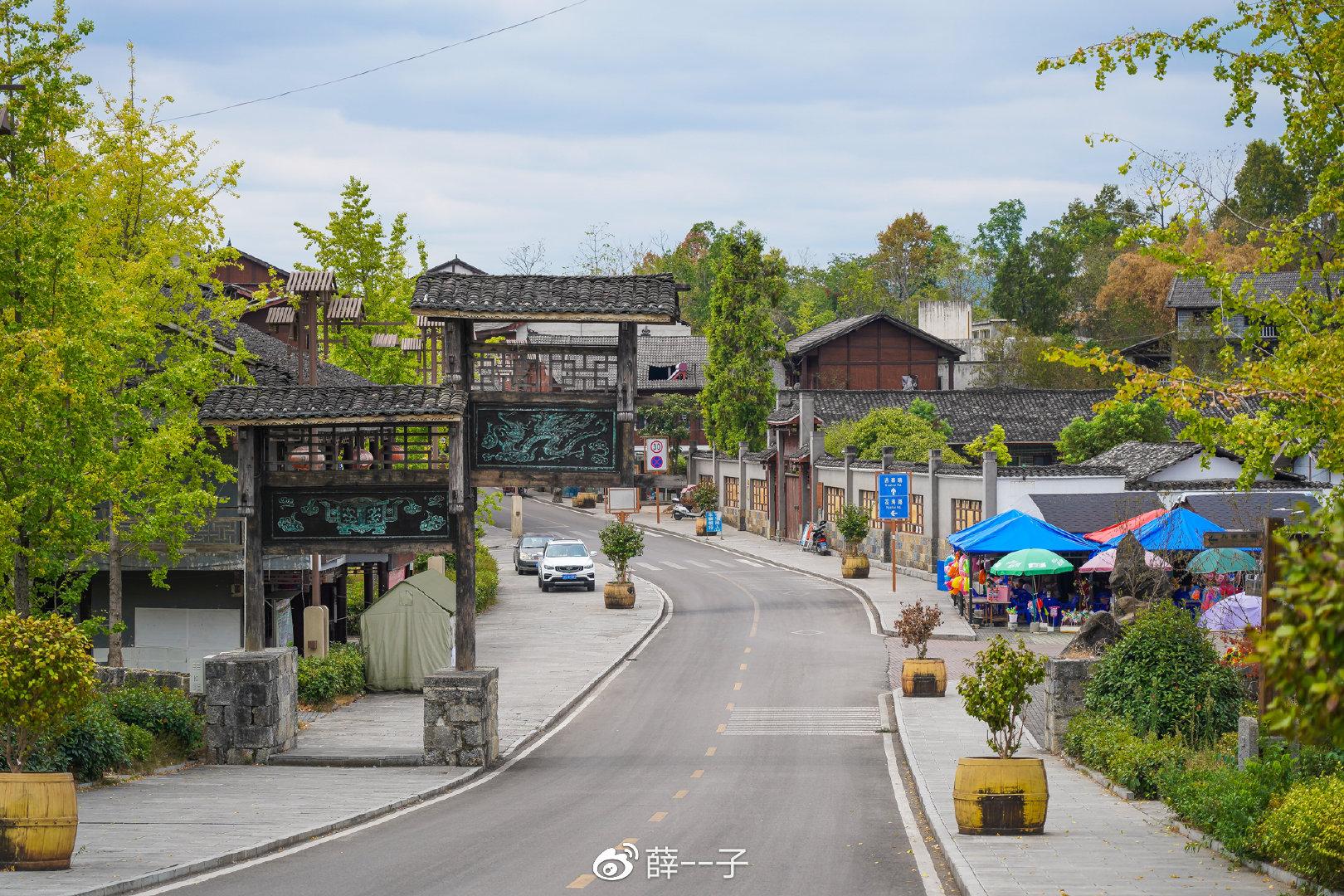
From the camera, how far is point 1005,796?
15.8m

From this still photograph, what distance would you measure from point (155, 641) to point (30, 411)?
11061 millimetres

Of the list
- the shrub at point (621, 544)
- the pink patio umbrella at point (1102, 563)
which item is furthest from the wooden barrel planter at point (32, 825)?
the shrub at point (621, 544)

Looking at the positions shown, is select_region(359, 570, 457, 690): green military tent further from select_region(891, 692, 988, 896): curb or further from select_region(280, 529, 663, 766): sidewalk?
select_region(891, 692, 988, 896): curb

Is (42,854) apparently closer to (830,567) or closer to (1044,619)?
Result: (1044,619)

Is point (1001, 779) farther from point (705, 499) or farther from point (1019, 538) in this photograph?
point (705, 499)

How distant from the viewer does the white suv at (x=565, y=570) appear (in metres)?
52.9

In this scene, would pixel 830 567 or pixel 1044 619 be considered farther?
pixel 830 567

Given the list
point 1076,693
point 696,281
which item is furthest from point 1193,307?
point 1076,693

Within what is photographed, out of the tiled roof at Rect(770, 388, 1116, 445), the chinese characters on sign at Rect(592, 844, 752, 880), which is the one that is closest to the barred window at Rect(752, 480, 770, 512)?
the tiled roof at Rect(770, 388, 1116, 445)

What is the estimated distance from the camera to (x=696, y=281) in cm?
13200

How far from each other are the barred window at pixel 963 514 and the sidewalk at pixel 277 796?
53.1 feet

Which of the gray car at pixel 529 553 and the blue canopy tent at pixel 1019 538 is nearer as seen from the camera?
the blue canopy tent at pixel 1019 538

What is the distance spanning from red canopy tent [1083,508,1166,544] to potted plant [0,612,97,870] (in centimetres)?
3162

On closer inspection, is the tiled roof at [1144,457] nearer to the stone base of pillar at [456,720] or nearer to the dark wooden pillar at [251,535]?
the stone base of pillar at [456,720]
